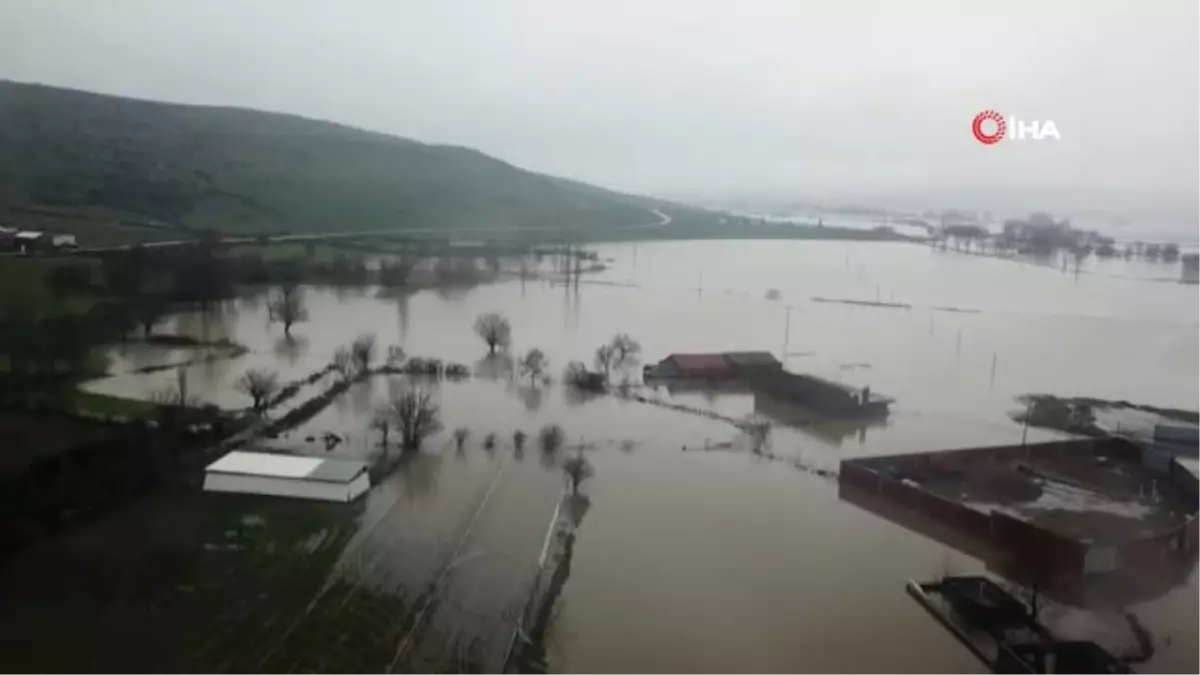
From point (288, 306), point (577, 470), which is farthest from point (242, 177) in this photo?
point (577, 470)

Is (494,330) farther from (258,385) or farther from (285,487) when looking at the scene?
(285,487)

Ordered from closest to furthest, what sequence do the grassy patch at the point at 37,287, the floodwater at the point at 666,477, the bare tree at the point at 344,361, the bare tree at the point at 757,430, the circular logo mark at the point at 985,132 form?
the floodwater at the point at 666,477 < the circular logo mark at the point at 985,132 < the grassy patch at the point at 37,287 < the bare tree at the point at 757,430 < the bare tree at the point at 344,361

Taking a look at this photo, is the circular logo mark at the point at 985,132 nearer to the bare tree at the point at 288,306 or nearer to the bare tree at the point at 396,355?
the bare tree at the point at 396,355

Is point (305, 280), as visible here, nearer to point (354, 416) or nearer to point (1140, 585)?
point (354, 416)

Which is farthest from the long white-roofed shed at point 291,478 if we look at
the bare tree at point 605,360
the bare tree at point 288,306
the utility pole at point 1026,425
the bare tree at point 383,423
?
the utility pole at point 1026,425

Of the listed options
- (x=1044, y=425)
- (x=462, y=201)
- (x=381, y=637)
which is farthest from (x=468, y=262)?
(x=1044, y=425)
